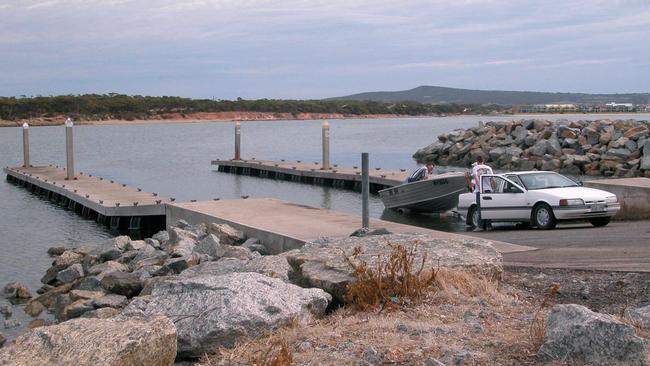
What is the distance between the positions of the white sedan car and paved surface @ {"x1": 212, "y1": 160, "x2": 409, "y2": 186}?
1219cm

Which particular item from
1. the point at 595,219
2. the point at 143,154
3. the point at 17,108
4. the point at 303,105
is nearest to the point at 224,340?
the point at 595,219

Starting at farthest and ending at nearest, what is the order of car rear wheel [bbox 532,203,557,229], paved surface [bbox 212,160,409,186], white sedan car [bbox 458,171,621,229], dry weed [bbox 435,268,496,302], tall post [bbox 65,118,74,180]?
1. tall post [bbox 65,118,74,180]
2. paved surface [bbox 212,160,409,186]
3. car rear wheel [bbox 532,203,557,229]
4. white sedan car [bbox 458,171,621,229]
5. dry weed [bbox 435,268,496,302]

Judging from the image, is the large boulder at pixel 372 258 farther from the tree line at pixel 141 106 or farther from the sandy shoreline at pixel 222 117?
the tree line at pixel 141 106

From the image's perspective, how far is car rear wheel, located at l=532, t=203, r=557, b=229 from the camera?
18844mm

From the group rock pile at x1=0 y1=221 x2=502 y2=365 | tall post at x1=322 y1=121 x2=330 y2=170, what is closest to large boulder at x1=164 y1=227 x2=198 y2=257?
rock pile at x1=0 y1=221 x2=502 y2=365

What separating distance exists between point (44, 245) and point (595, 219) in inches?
570

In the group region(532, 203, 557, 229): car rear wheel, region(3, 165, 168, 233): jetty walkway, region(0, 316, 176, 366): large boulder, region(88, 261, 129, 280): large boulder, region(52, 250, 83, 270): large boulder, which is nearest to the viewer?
region(0, 316, 176, 366): large boulder

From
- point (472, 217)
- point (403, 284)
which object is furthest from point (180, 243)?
point (403, 284)

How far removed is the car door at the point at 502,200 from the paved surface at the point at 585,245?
0.37 meters

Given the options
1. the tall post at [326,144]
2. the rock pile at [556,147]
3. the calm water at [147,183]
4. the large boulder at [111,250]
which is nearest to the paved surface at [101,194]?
the calm water at [147,183]

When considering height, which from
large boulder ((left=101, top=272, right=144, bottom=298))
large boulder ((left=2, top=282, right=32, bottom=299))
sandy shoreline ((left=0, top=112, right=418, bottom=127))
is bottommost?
large boulder ((left=2, top=282, right=32, bottom=299))

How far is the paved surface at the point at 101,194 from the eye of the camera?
82.8 ft

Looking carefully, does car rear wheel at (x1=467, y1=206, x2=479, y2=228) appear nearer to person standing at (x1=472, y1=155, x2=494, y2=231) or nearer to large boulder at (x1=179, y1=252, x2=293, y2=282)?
person standing at (x1=472, y1=155, x2=494, y2=231)

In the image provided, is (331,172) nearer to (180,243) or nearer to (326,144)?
(326,144)
